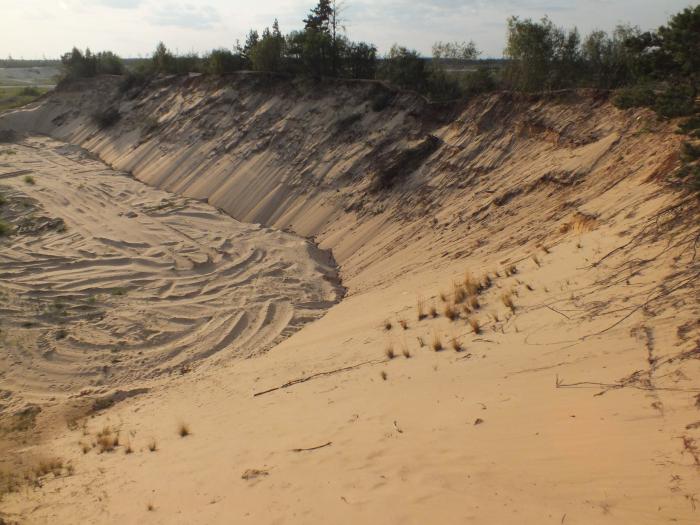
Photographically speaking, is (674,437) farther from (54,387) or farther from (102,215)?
(102,215)

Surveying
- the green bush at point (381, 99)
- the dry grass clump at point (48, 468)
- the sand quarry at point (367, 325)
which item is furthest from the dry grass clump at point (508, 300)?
the green bush at point (381, 99)

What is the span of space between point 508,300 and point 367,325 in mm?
2367

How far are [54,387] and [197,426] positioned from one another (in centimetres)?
360

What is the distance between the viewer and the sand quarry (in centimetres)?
419

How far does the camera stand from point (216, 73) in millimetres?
24406

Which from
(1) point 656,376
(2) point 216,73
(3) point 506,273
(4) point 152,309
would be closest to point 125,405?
(4) point 152,309

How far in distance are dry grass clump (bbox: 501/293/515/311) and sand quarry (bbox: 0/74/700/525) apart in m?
0.08

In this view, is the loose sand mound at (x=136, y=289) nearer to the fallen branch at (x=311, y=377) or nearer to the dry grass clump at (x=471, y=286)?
the fallen branch at (x=311, y=377)

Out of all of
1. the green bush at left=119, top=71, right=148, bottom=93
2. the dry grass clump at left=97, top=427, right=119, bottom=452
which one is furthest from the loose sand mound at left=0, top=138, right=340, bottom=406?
the green bush at left=119, top=71, right=148, bottom=93

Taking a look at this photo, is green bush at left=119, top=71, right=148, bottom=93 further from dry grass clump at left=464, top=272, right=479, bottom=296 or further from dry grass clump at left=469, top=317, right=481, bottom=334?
dry grass clump at left=469, top=317, right=481, bottom=334

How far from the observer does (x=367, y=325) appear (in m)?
8.78

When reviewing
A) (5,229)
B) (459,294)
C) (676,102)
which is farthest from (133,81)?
(676,102)

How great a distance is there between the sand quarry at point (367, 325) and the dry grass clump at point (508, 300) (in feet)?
0.27

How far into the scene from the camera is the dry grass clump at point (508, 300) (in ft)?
24.0
